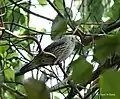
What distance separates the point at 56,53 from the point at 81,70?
0.27m

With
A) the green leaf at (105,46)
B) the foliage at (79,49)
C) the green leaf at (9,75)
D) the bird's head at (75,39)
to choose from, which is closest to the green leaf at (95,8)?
the foliage at (79,49)

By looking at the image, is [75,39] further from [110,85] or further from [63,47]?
[110,85]

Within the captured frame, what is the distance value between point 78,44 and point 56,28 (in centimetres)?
12

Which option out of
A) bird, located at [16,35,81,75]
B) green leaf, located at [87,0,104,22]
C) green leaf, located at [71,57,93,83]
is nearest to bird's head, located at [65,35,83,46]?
bird, located at [16,35,81,75]

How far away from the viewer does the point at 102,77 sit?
0.33 metres

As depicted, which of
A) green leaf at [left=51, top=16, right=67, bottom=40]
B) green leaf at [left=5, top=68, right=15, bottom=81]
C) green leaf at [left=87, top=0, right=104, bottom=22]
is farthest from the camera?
green leaf at [left=87, top=0, right=104, bottom=22]

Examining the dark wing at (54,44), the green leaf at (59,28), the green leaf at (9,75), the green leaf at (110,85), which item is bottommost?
the green leaf at (9,75)

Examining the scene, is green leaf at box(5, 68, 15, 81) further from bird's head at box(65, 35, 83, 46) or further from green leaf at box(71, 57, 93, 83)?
green leaf at box(71, 57, 93, 83)

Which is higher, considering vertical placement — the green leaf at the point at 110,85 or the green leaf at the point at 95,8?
the green leaf at the point at 95,8

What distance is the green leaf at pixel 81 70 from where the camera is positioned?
40 cm

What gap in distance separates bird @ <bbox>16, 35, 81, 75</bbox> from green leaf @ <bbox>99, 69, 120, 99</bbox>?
0.88 feet

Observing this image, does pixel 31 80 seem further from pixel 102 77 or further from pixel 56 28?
pixel 56 28

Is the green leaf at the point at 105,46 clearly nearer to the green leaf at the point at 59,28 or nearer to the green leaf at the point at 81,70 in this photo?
the green leaf at the point at 81,70

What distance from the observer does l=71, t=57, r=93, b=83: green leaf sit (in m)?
0.40
